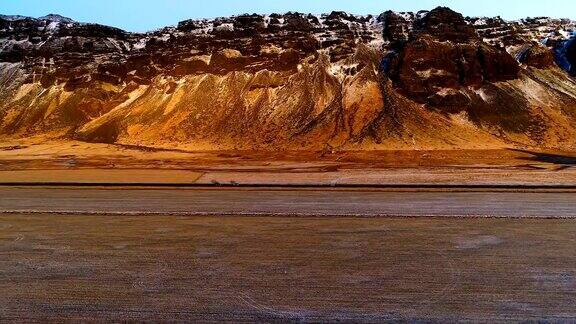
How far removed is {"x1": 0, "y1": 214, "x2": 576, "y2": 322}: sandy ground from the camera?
6.75 meters

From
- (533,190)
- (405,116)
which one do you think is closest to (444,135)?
(405,116)

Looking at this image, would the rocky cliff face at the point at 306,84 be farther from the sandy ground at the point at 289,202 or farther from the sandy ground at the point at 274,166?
the sandy ground at the point at 289,202

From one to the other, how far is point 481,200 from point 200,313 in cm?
1160

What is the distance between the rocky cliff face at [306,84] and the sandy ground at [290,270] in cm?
2983

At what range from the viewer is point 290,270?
8375 mm

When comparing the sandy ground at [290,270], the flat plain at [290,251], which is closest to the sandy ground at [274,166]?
the flat plain at [290,251]

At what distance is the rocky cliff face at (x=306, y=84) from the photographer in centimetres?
4403

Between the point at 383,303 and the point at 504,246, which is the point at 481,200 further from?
the point at 383,303

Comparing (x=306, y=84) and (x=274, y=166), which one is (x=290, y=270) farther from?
(x=306, y=84)

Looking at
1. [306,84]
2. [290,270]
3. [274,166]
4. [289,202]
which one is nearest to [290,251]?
[290,270]

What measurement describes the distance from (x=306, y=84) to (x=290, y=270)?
141 ft

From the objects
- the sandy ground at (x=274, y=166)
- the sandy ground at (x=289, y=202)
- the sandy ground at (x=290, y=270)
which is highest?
the sandy ground at (x=290, y=270)

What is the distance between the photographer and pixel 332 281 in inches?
309

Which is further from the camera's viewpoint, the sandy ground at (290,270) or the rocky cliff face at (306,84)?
the rocky cliff face at (306,84)
